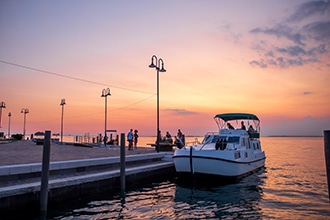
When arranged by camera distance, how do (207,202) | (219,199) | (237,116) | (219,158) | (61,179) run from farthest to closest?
1. (237,116)
2. (219,158)
3. (219,199)
4. (207,202)
5. (61,179)

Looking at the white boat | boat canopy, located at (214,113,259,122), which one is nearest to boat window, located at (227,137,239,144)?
the white boat

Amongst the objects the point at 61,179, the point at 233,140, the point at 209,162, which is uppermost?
the point at 233,140

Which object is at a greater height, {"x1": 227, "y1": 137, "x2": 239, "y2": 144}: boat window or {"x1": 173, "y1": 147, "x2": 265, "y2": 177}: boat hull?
{"x1": 227, "y1": 137, "x2": 239, "y2": 144}: boat window

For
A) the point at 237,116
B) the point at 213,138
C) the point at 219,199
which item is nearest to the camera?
the point at 219,199

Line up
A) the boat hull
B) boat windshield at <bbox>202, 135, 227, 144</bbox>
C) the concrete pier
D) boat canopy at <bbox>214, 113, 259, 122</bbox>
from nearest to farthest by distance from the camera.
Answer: the concrete pier < the boat hull < boat windshield at <bbox>202, 135, 227, 144</bbox> < boat canopy at <bbox>214, 113, 259, 122</bbox>

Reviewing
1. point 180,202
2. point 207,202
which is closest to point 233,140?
point 207,202

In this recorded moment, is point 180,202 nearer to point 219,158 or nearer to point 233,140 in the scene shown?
point 219,158

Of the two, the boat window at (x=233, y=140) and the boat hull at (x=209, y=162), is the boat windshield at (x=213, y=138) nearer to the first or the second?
the boat window at (x=233, y=140)

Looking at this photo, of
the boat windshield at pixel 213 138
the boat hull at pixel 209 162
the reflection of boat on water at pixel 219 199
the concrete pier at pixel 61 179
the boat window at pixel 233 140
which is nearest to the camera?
the concrete pier at pixel 61 179

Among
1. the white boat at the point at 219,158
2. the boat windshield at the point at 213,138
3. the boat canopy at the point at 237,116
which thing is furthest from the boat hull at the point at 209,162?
the boat canopy at the point at 237,116

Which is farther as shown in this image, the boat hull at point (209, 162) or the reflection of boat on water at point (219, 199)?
the boat hull at point (209, 162)

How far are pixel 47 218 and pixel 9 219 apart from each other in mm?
1149

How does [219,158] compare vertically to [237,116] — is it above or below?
below

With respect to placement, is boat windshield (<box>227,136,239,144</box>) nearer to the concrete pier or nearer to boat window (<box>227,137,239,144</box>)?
boat window (<box>227,137,239,144</box>)
